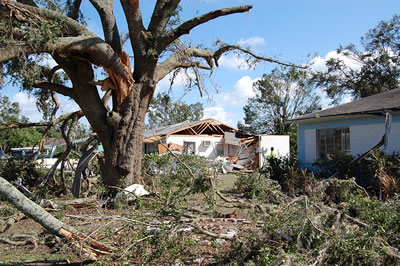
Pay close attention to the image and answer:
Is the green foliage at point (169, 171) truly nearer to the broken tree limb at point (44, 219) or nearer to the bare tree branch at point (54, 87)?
the broken tree limb at point (44, 219)

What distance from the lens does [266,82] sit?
142 ft

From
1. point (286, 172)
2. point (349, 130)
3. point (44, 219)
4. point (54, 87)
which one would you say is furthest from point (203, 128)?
point (44, 219)

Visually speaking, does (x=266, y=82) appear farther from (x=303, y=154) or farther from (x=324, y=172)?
(x=324, y=172)

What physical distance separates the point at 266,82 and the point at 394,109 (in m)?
32.5

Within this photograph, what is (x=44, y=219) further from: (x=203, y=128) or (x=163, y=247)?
(x=203, y=128)

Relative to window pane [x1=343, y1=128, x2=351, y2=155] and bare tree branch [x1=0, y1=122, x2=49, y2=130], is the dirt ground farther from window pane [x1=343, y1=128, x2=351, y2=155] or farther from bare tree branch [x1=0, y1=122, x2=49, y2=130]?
window pane [x1=343, y1=128, x2=351, y2=155]

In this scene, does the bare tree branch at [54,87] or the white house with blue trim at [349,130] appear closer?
the bare tree branch at [54,87]

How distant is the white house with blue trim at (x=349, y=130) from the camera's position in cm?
1162

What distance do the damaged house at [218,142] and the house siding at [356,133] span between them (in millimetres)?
10890

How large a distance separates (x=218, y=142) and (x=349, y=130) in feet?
56.3

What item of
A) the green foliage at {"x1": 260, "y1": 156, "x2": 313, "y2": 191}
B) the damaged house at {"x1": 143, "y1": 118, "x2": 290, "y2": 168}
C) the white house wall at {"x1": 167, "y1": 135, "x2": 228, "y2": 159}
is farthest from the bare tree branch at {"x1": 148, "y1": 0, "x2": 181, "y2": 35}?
the white house wall at {"x1": 167, "y1": 135, "x2": 228, "y2": 159}

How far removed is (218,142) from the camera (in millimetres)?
30016

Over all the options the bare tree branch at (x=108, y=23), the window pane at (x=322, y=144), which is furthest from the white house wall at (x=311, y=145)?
the bare tree branch at (x=108, y=23)

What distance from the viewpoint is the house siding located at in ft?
37.9
